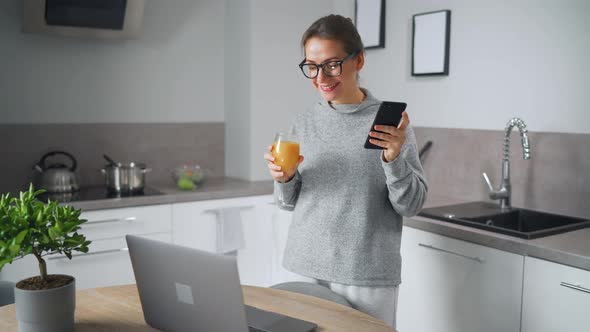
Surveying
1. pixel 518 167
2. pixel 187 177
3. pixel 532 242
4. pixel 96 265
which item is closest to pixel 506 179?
pixel 518 167

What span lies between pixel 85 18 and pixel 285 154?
1854mm

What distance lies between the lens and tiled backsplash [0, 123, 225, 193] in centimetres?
326

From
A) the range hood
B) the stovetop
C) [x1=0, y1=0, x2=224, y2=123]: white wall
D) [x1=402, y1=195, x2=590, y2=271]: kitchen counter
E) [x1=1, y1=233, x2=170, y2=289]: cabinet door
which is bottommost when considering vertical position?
[x1=1, y1=233, x2=170, y2=289]: cabinet door

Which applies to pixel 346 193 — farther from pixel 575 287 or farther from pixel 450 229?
pixel 575 287

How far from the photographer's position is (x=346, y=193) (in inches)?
75.1

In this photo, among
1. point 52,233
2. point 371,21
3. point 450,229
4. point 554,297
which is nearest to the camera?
point 52,233

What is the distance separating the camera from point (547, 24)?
267cm

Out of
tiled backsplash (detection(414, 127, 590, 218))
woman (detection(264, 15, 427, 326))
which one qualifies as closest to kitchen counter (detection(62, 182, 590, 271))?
tiled backsplash (detection(414, 127, 590, 218))

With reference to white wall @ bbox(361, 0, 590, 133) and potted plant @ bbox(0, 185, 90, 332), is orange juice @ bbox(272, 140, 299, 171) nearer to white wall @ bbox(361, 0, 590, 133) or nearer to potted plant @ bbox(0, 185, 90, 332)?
potted plant @ bbox(0, 185, 90, 332)

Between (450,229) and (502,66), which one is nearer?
(450,229)

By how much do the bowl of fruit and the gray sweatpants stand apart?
5.35ft

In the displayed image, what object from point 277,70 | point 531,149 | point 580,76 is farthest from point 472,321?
point 277,70

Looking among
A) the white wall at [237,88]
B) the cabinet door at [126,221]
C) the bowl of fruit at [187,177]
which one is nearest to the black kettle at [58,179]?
the cabinet door at [126,221]

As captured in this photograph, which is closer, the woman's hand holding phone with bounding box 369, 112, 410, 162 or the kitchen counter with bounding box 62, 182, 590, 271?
the woman's hand holding phone with bounding box 369, 112, 410, 162
